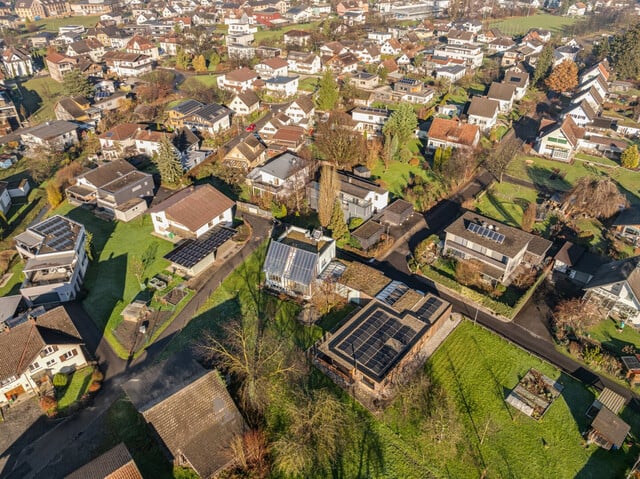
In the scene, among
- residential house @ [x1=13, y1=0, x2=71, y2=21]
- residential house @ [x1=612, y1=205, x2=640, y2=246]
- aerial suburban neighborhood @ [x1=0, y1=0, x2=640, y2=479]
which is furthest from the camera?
residential house @ [x1=13, y1=0, x2=71, y2=21]

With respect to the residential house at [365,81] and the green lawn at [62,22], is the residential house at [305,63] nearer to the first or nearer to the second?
the residential house at [365,81]

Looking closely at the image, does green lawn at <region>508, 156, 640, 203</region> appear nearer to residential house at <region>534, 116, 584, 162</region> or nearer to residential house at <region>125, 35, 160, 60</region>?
residential house at <region>534, 116, 584, 162</region>

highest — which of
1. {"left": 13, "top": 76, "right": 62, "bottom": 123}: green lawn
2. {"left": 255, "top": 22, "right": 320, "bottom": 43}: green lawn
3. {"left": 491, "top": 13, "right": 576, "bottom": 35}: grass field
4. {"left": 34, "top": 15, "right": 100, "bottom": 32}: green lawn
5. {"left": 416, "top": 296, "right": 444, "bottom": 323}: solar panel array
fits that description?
{"left": 491, "top": 13, "right": 576, "bottom": 35}: grass field

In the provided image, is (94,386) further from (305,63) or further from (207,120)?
(305,63)

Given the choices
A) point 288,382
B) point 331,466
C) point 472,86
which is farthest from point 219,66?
point 331,466

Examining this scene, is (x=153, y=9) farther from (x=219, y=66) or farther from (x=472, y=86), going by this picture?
(x=472, y=86)

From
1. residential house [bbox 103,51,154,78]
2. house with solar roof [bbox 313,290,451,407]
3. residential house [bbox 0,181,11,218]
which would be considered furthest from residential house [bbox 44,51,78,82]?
house with solar roof [bbox 313,290,451,407]

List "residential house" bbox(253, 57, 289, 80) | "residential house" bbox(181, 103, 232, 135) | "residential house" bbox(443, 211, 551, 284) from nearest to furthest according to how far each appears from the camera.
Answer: "residential house" bbox(443, 211, 551, 284) < "residential house" bbox(181, 103, 232, 135) < "residential house" bbox(253, 57, 289, 80)

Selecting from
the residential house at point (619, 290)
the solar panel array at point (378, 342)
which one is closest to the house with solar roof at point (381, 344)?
the solar panel array at point (378, 342)
